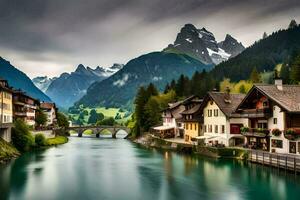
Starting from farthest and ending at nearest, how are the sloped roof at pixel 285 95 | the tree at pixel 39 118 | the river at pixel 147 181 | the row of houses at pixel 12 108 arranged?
the tree at pixel 39 118, the row of houses at pixel 12 108, the sloped roof at pixel 285 95, the river at pixel 147 181

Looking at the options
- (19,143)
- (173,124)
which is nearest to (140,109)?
(173,124)

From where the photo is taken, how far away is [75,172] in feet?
187

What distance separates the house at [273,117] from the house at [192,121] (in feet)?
55.8

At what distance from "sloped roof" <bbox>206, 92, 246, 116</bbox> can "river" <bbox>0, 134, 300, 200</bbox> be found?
12.5m

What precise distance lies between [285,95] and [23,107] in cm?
7312

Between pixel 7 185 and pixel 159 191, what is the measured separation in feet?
54.4

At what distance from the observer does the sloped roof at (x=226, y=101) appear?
246ft

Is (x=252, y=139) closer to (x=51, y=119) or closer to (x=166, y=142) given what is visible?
(x=166, y=142)

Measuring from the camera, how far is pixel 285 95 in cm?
5875

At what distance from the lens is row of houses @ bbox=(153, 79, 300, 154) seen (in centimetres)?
5544

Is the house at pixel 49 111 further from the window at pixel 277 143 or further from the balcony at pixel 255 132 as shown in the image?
the window at pixel 277 143

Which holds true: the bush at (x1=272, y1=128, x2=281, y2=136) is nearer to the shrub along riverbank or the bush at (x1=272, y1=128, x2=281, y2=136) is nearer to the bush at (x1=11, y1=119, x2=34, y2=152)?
the shrub along riverbank

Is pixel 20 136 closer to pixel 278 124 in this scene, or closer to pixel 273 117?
pixel 273 117

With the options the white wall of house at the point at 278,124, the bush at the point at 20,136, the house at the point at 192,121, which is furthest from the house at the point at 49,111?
the white wall of house at the point at 278,124
